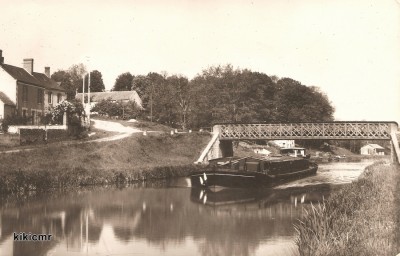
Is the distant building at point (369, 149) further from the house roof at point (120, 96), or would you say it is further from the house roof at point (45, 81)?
the house roof at point (45, 81)

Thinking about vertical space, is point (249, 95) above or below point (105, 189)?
above

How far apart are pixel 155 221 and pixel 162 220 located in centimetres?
48

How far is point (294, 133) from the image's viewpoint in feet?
200

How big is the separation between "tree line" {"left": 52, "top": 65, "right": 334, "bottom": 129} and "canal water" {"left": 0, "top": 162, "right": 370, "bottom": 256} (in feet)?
133

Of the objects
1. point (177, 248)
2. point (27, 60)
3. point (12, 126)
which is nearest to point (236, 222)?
point (177, 248)

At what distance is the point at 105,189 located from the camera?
125ft

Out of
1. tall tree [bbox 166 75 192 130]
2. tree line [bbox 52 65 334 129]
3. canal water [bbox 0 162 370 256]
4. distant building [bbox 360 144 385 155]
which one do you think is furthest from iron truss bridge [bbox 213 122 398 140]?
distant building [bbox 360 144 385 155]

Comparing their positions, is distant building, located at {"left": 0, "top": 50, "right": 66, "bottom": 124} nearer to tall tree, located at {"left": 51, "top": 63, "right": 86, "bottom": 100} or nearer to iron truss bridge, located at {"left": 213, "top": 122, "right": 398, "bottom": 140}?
iron truss bridge, located at {"left": 213, "top": 122, "right": 398, "bottom": 140}

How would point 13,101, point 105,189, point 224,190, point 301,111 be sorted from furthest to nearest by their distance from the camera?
1. point 301,111
2. point 13,101
3. point 224,190
4. point 105,189

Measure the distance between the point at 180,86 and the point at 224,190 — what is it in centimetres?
5290

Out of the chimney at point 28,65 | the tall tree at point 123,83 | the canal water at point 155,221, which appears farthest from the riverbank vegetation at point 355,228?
the tall tree at point 123,83

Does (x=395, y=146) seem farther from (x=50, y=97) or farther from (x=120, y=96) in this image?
(x=120, y=96)

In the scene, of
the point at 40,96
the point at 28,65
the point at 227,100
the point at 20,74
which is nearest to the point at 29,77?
the point at 20,74

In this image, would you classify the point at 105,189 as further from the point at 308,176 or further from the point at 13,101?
the point at 308,176
